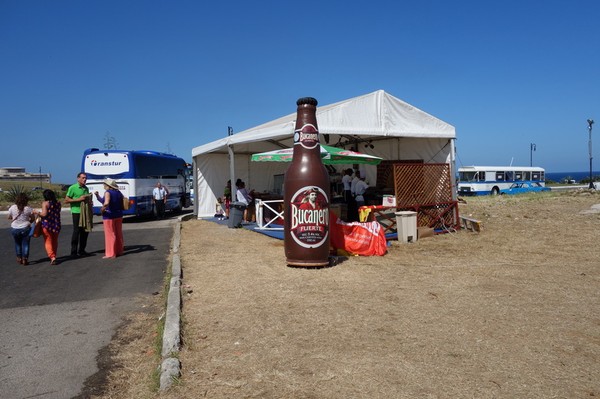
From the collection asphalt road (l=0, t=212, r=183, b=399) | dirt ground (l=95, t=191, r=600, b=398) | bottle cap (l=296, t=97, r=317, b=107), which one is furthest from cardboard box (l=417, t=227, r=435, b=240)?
asphalt road (l=0, t=212, r=183, b=399)

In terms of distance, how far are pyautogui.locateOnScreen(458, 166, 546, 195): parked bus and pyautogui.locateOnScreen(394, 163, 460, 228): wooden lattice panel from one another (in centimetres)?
2321

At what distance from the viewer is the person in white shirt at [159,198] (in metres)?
19.5

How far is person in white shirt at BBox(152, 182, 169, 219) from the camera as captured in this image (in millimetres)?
19500

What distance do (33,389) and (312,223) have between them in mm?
4870

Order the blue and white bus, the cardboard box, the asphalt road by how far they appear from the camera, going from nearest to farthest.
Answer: the asphalt road
the cardboard box
the blue and white bus

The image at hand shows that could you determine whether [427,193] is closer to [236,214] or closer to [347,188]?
[347,188]

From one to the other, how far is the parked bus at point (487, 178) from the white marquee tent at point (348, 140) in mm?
18774

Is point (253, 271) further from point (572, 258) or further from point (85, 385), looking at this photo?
point (572, 258)

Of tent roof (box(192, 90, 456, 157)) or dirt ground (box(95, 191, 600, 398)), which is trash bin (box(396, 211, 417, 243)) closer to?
dirt ground (box(95, 191, 600, 398))

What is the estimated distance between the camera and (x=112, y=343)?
4668mm

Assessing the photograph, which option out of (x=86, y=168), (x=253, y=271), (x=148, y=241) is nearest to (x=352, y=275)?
(x=253, y=271)

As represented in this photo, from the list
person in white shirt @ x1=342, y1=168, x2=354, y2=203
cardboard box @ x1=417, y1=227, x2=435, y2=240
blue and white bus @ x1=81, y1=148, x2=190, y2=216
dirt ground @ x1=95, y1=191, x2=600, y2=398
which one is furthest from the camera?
blue and white bus @ x1=81, y1=148, x2=190, y2=216

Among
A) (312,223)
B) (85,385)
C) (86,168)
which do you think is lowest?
(85,385)

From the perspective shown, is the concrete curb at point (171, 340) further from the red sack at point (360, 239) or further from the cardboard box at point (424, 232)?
the cardboard box at point (424, 232)
